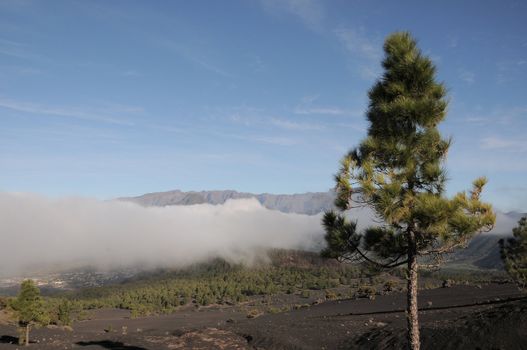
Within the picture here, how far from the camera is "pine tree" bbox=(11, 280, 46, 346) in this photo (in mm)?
43969

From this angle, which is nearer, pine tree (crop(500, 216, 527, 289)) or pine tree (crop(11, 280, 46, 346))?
pine tree (crop(500, 216, 527, 289))

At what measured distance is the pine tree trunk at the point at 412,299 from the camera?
44.9ft

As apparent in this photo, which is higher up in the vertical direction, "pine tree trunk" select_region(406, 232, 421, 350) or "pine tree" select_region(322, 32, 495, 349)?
"pine tree" select_region(322, 32, 495, 349)

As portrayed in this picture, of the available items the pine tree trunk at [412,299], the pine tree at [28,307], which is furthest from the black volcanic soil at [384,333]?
the pine tree trunk at [412,299]

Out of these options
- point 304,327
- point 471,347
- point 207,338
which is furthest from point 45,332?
point 471,347

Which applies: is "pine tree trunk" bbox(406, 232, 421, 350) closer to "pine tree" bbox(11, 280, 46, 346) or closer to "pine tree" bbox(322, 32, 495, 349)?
"pine tree" bbox(322, 32, 495, 349)

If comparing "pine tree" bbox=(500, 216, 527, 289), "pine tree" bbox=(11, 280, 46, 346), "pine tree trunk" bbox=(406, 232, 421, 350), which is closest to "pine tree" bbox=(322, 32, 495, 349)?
"pine tree trunk" bbox=(406, 232, 421, 350)

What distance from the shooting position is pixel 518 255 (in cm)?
4616

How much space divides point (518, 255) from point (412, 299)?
1555 inches

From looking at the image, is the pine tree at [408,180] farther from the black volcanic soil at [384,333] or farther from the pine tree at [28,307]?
the pine tree at [28,307]

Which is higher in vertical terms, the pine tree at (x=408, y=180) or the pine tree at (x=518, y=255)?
the pine tree at (x=408, y=180)

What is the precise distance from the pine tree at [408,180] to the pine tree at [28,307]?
1605 inches

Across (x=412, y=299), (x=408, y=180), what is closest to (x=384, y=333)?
(x=412, y=299)

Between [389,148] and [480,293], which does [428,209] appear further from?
[480,293]
